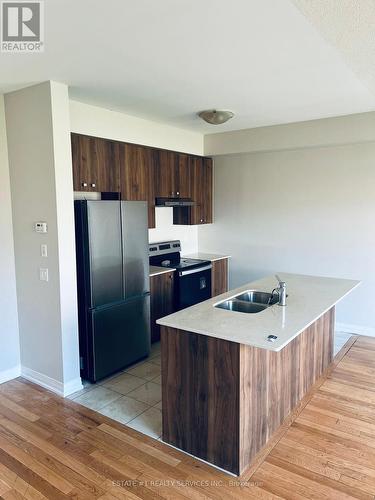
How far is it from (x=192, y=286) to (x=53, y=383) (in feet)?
6.59

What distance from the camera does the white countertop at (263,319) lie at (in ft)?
7.04

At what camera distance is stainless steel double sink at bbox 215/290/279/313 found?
9.67 ft

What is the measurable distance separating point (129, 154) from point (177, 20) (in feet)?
7.03

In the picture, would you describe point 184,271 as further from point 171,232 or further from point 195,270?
point 171,232

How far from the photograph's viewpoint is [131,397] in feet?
10.3

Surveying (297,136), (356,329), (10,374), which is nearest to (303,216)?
(297,136)

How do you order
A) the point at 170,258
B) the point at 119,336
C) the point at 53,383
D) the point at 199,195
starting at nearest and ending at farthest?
the point at 53,383
the point at 119,336
the point at 170,258
the point at 199,195

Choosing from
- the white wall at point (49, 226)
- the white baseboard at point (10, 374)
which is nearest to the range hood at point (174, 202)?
the white wall at point (49, 226)

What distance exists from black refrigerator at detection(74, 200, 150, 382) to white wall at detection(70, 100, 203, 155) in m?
0.85

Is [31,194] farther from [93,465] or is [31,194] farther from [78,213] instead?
[93,465]

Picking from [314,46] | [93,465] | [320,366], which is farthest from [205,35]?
[320,366]

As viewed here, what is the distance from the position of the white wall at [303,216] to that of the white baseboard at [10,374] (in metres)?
3.09

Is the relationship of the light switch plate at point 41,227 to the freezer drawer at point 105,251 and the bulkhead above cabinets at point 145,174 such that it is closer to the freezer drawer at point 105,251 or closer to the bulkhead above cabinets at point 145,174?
the freezer drawer at point 105,251

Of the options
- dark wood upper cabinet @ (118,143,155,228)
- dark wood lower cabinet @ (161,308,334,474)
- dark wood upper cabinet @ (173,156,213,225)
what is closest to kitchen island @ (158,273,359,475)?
dark wood lower cabinet @ (161,308,334,474)
